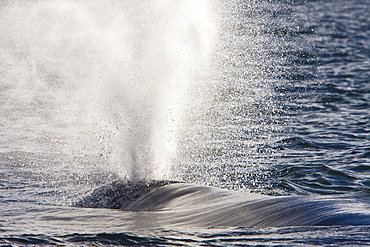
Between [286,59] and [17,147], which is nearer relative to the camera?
[17,147]

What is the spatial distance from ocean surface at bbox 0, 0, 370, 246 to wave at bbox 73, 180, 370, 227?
2 centimetres

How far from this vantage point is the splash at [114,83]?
10805mm

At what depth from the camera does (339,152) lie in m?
12.5

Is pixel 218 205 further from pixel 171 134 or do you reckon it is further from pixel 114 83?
pixel 114 83

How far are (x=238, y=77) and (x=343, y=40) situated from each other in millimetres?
9315

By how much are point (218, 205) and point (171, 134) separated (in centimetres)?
470

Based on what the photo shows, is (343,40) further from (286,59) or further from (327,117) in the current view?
(327,117)

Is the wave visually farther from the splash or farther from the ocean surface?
the splash

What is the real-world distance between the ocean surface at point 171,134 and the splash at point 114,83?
0.17ft

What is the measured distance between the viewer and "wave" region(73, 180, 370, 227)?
646 centimetres

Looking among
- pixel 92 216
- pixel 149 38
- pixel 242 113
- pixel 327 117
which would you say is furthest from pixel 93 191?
pixel 327 117

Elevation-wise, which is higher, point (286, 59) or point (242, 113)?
point (286, 59)

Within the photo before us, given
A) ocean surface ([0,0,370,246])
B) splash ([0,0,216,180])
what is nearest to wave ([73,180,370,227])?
ocean surface ([0,0,370,246])

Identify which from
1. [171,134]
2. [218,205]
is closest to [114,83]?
[171,134]
